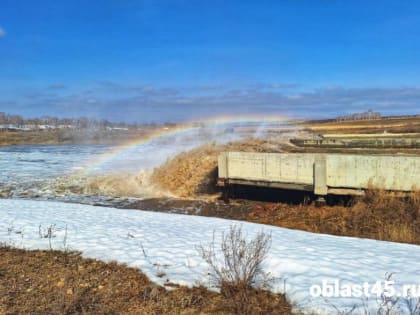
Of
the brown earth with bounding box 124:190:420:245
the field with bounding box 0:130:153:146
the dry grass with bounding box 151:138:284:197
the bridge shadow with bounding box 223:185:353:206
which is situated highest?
the field with bounding box 0:130:153:146

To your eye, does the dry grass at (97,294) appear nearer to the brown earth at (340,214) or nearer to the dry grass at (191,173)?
the brown earth at (340,214)

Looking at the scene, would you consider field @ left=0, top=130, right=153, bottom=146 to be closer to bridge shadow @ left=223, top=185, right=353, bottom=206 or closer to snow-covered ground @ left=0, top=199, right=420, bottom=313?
bridge shadow @ left=223, top=185, right=353, bottom=206

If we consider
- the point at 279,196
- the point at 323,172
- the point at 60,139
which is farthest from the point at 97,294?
the point at 60,139

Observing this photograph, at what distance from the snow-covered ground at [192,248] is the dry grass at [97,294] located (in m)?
0.33

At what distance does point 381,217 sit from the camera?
1055cm

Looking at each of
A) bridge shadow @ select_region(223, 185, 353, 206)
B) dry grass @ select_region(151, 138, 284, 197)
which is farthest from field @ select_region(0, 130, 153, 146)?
bridge shadow @ select_region(223, 185, 353, 206)

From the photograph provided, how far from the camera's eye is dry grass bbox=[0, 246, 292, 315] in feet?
15.3

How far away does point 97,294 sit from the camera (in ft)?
16.7

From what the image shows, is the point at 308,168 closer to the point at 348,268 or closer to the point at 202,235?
the point at 202,235

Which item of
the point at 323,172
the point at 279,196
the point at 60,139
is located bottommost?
the point at 279,196

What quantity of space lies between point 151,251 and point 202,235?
177 centimetres

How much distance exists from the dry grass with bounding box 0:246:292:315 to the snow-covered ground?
33cm

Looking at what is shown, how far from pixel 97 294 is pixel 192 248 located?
7.83 ft

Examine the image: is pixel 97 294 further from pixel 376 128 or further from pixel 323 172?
pixel 376 128
